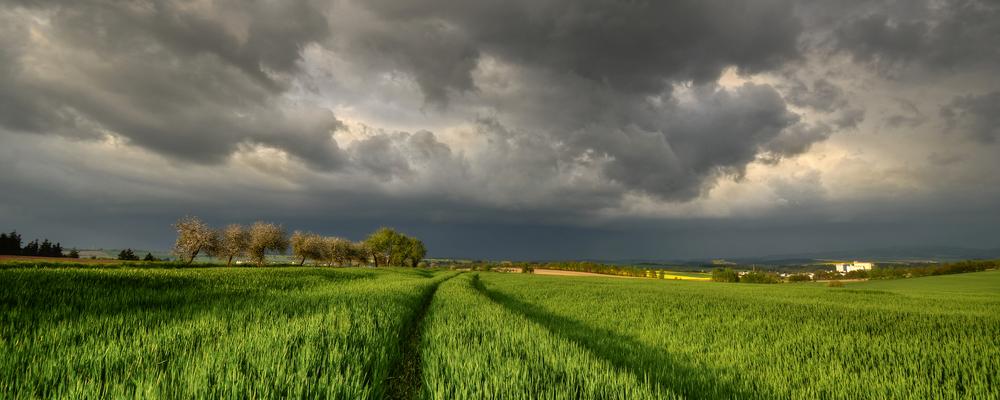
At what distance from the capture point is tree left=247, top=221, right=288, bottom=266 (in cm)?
8075

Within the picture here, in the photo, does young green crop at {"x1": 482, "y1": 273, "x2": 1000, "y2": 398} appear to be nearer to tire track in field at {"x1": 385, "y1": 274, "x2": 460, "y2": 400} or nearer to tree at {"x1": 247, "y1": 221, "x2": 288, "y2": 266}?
tire track in field at {"x1": 385, "y1": 274, "x2": 460, "y2": 400}

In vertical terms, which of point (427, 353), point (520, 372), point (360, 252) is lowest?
point (360, 252)

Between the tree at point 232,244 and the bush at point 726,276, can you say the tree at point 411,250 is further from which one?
the bush at point 726,276

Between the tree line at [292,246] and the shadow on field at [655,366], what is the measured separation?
63212mm

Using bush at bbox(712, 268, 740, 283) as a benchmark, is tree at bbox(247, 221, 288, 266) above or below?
above

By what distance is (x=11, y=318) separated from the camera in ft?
24.2

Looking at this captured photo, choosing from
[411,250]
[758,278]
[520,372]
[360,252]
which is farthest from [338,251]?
[520,372]

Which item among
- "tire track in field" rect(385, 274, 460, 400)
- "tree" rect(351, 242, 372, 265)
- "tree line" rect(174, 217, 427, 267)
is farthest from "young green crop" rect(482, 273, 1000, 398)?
"tree" rect(351, 242, 372, 265)

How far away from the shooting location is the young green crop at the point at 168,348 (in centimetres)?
348

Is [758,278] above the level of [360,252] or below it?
below

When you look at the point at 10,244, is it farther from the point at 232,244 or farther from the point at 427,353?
the point at 427,353

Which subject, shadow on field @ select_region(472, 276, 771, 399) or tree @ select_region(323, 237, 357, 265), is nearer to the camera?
shadow on field @ select_region(472, 276, 771, 399)

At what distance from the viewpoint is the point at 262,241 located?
8081cm

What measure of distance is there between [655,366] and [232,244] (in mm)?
91531
